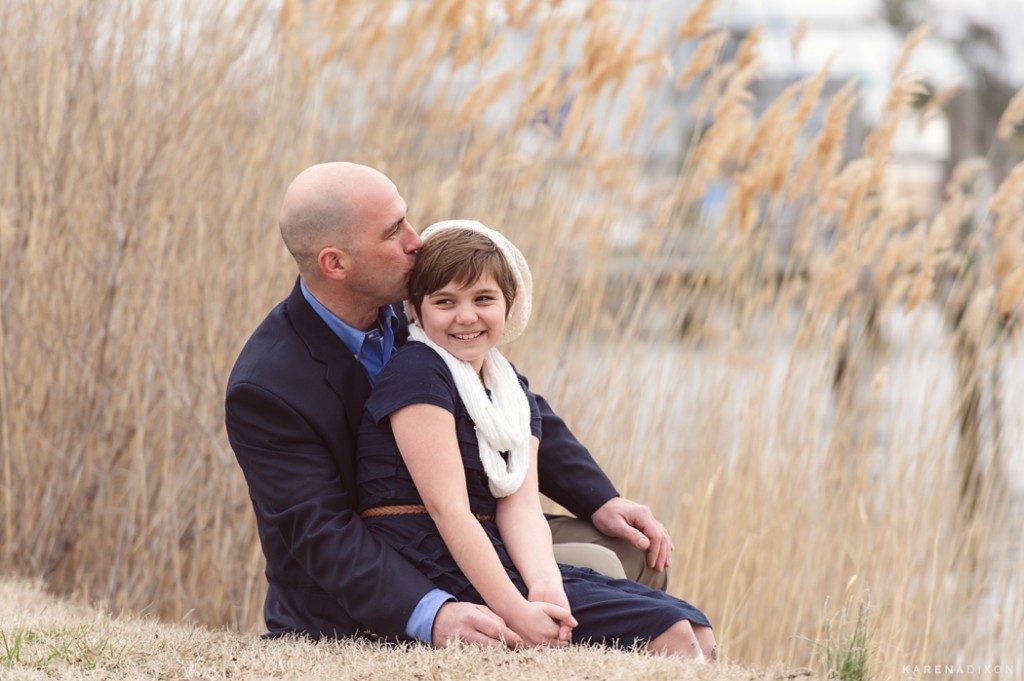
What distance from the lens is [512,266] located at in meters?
2.69

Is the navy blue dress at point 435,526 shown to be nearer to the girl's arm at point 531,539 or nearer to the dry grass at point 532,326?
the girl's arm at point 531,539

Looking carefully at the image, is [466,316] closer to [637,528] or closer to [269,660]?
[637,528]

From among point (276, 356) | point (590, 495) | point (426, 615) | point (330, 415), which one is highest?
point (276, 356)

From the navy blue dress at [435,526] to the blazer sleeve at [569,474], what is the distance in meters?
0.26

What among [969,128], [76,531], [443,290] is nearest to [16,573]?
[76,531]

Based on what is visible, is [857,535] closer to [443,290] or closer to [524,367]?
[524,367]

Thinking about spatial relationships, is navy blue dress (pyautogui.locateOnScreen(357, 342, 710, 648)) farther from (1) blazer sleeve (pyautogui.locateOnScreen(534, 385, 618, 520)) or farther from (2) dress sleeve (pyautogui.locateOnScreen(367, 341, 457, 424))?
(1) blazer sleeve (pyautogui.locateOnScreen(534, 385, 618, 520))

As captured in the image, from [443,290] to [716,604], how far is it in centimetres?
162

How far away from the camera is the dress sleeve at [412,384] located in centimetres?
257

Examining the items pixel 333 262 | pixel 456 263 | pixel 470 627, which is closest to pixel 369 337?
pixel 333 262

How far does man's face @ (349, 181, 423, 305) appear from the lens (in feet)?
8.70

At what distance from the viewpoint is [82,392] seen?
3.89 m

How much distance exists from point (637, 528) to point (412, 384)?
2.19 feet

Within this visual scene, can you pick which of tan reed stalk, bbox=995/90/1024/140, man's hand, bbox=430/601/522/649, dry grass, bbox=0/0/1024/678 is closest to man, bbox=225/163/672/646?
man's hand, bbox=430/601/522/649
